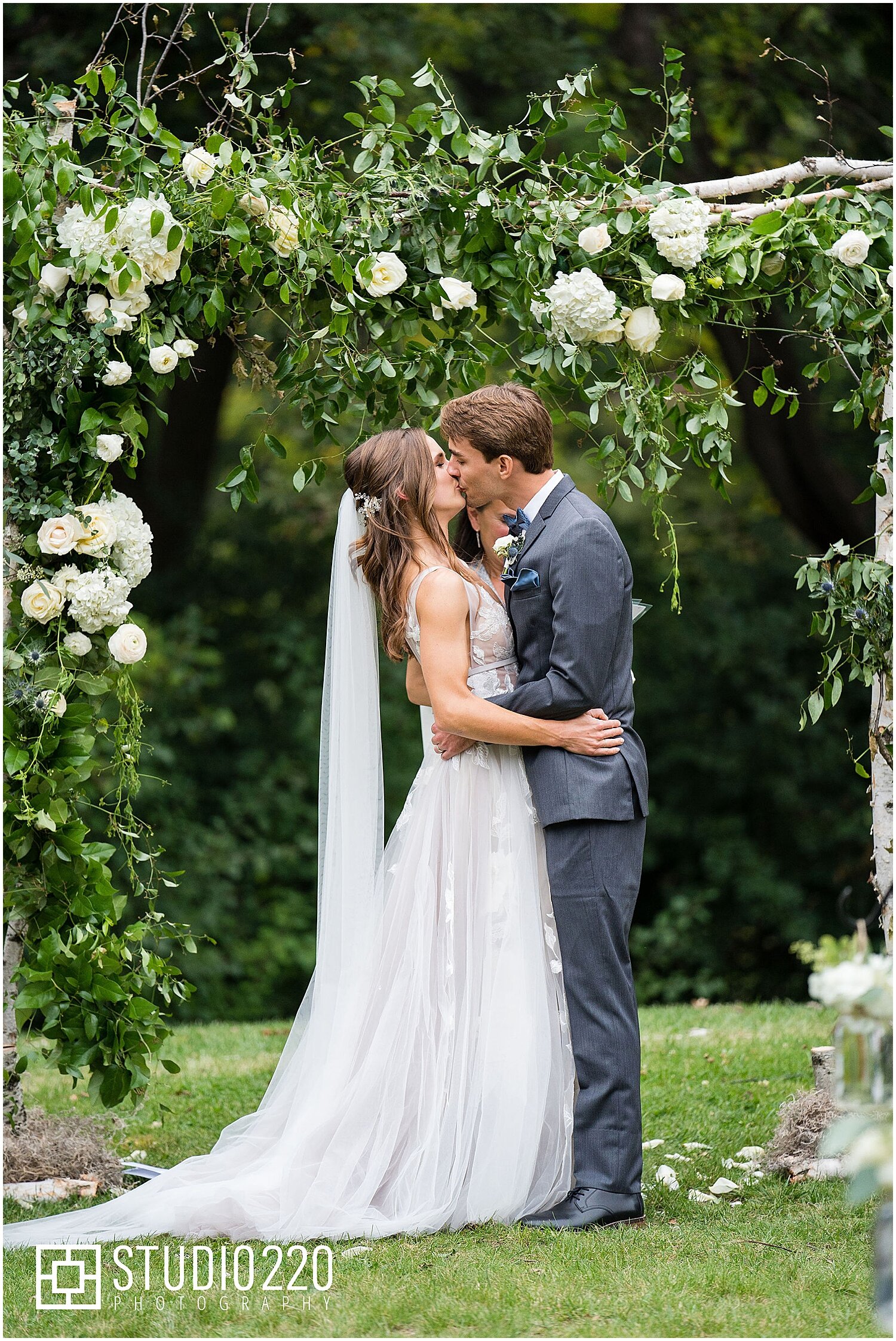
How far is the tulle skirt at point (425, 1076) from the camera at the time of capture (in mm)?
3328

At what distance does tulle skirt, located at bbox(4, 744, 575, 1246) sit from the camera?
3.33 m

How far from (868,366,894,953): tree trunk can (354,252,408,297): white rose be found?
1390 mm

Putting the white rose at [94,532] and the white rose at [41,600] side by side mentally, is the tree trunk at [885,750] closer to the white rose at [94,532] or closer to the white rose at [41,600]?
the white rose at [94,532]

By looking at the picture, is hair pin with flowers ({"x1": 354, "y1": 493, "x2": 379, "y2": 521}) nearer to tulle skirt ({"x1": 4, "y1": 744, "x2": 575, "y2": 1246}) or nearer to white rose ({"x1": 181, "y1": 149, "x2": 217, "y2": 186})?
tulle skirt ({"x1": 4, "y1": 744, "x2": 575, "y2": 1246})

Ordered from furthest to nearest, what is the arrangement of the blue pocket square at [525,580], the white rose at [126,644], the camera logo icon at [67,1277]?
1. the white rose at [126,644]
2. the blue pocket square at [525,580]
3. the camera logo icon at [67,1277]

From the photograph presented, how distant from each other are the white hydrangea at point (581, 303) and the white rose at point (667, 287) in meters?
0.11

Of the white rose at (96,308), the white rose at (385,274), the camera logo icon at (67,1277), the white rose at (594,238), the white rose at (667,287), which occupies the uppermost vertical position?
the white rose at (594,238)

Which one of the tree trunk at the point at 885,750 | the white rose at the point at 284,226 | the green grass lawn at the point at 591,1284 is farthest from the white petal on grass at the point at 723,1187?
the white rose at the point at 284,226

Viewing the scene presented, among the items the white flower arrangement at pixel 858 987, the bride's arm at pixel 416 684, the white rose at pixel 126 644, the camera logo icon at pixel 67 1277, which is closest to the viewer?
the white flower arrangement at pixel 858 987

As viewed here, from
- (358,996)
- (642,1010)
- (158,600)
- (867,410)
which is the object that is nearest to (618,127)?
(867,410)

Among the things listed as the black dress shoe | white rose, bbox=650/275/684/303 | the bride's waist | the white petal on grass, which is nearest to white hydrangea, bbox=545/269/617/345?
white rose, bbox=650/275/684/303

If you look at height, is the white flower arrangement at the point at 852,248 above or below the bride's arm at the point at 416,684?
above

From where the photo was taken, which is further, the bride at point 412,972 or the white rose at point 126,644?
the white rose at point 126,644

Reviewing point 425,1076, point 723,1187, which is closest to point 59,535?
point 425,1076
